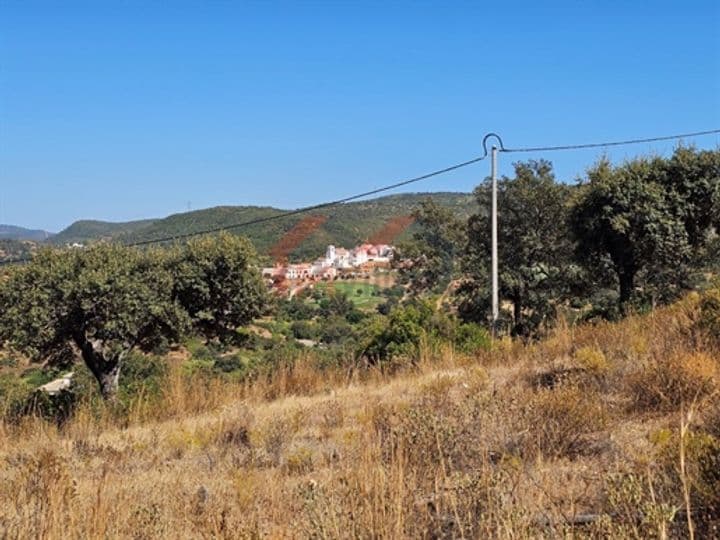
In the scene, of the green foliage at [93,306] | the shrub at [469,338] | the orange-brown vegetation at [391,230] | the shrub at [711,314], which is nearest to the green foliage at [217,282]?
the green foliage at [93,306]

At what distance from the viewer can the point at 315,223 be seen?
92.8 ft

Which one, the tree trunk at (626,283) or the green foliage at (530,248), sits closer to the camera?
the tree trunk at (626,283)

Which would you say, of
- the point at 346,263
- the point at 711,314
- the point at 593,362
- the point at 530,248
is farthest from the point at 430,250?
the point at 593,362

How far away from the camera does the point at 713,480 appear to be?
8.04 feet

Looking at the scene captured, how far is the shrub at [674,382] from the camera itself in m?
4.04

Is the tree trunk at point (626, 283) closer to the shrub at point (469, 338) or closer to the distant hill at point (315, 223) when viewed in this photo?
the shrub at point (469, 338)

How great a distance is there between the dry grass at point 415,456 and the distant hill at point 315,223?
1513 centimetres

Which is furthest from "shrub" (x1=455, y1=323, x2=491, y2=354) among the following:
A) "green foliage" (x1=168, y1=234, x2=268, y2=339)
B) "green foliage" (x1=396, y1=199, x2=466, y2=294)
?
"green foliage" (x1=396, y1=199, x2=466, y2=294)

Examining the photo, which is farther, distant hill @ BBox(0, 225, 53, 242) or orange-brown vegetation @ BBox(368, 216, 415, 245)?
orange-brown vegetation @ BBox(368, 216, 415, 245)

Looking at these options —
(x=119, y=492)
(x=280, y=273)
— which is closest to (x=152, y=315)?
(x=280, y=273)

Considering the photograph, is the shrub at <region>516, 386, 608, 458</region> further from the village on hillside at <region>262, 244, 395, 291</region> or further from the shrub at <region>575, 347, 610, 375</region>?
the village on hillside at <region>262, 244, 395, 291</region>

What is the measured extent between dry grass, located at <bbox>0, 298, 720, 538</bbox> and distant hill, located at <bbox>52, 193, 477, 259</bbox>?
49.6ft

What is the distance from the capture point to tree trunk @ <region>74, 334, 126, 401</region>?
531 inches

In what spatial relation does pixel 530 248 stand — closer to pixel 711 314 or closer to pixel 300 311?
pixel 711 314
